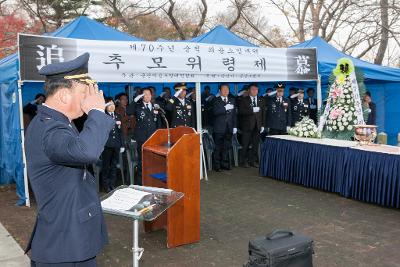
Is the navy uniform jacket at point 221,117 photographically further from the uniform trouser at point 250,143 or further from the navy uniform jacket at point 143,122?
the navy uniform jacket at point 143,122

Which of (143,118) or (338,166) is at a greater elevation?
(143,118)

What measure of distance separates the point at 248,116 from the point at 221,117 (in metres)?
0.71

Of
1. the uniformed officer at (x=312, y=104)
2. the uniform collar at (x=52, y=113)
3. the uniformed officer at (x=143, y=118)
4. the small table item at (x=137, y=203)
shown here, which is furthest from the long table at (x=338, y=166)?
the uniform collar at (x=52, y=113)

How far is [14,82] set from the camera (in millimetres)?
5383

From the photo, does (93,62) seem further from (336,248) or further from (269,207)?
(336,248)

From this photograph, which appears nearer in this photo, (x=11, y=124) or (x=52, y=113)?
(x=52, y=113)

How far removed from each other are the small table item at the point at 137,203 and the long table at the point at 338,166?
11.8 feet

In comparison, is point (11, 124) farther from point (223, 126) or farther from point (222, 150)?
point (222, 150)

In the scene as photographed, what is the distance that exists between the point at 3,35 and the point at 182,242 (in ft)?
57.7

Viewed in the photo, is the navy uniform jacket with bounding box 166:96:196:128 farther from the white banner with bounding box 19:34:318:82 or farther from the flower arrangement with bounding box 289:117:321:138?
the flower arrangement with bounding box 289:117:321:138

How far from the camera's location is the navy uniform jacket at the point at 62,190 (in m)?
1.58

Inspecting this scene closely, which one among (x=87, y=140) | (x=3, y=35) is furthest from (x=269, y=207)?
(x=3, y=35)

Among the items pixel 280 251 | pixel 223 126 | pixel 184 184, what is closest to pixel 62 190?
pixel 280 251

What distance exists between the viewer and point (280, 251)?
7.97 feet
